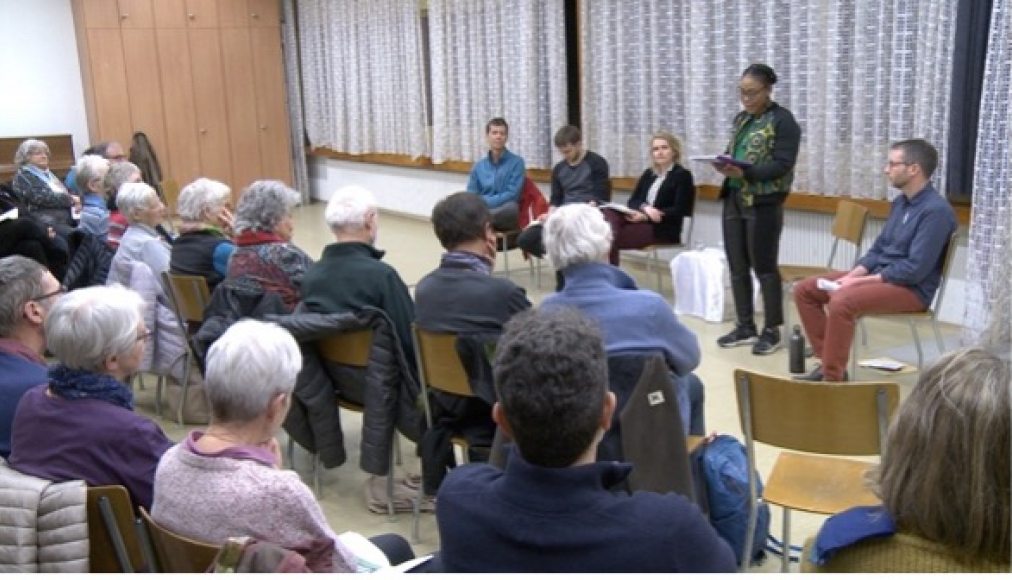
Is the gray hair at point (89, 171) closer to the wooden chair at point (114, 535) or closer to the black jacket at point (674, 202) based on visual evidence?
the black jacket at point (674, 202)

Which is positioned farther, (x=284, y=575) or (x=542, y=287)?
(x=542, y=287)

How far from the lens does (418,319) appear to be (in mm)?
3148

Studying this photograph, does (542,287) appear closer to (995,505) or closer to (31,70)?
(995,505)

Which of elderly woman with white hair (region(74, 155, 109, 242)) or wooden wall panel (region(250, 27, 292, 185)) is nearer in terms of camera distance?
elderly woman with white hair (region(74, 155, 109, 242))

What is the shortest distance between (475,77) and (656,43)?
2343mm

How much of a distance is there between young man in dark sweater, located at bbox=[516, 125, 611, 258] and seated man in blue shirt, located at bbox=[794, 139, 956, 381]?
239 cm

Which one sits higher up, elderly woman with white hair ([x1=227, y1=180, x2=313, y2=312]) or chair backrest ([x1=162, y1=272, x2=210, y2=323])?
elderly woman with white hair ([x1=227, y1=180, x2=313, y2=312])

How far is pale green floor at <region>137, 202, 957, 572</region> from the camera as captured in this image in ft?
11.0

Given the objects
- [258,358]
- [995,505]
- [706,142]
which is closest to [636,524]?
[995,505]

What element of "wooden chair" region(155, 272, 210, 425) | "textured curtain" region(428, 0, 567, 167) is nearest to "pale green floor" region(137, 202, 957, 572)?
"wooden chair" region(155, 272, 210, 425)

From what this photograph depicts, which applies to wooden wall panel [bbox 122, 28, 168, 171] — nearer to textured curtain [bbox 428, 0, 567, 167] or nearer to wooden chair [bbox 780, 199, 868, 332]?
textured curtain [bbox 428, 0, 567, 167]

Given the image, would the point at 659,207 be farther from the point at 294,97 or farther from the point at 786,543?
the point at 294,97

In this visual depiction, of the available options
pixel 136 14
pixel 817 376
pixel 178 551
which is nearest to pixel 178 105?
pixel 136 14

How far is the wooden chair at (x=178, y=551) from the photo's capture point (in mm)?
1670
